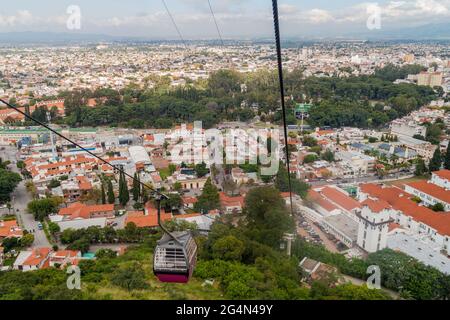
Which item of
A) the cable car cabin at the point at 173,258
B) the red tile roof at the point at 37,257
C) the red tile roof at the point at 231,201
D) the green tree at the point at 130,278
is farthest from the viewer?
the red tile roof at the point at 231,201

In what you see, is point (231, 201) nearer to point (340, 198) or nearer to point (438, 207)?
point (340, 198)

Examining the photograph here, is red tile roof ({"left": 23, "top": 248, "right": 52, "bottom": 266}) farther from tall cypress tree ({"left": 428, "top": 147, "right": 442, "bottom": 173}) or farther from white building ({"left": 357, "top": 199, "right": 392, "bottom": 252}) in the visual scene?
tall cypress tree ({"left": 428, "top": 147, "right": 442, "bottom": 173})

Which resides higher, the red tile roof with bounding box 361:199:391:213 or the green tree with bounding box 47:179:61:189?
the red tile roof with bounding box 361:199:391:213

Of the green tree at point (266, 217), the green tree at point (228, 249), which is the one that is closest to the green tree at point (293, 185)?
the green tree at point (266, 217)

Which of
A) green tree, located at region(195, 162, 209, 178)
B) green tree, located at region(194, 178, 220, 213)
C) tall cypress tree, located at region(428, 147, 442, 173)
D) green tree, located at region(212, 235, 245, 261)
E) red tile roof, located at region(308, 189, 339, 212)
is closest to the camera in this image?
green tree, located at region(212, 235, 245, 261)

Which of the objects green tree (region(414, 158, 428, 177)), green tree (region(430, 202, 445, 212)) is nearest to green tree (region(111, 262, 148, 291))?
green tree (region(430, 202, 445, 212))

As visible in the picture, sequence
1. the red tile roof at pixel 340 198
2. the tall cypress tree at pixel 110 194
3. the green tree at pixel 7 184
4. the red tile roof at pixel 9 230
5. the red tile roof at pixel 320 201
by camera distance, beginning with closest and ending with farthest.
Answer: the red tile roof at pixel 9 230, the red tile roof at pixel 340 198, the red tile roof at pixel 320 201, the tall cypress tree at pixel 110 194, the green tree at pixel 7 184

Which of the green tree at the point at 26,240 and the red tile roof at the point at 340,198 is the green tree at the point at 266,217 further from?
the green tree at the point at 26,240

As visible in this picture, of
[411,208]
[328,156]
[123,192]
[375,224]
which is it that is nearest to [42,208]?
[123,192]
